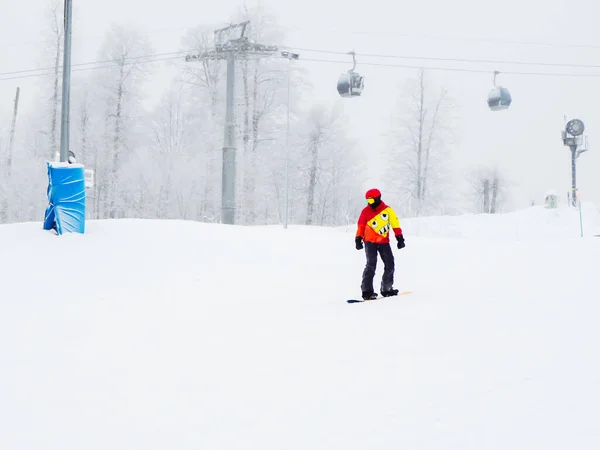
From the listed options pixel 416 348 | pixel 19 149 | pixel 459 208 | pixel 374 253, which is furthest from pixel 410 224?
pixel 19 149

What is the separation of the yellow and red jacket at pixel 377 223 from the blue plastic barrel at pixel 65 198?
731 centimetres

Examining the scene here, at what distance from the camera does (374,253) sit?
902 centimetres

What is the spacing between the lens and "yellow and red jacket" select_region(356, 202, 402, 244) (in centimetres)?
896

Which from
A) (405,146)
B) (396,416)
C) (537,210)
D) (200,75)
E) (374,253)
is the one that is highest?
(200,75)

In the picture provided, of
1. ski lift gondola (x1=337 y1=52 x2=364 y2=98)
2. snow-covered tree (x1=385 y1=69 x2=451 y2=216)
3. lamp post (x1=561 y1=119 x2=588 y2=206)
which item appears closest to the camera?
ski lift gondola (x1=337 y1=52 x2=364 y2=98)

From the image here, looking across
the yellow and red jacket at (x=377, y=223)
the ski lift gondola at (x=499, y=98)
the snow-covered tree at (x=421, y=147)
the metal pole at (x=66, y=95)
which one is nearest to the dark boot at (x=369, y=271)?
the yellow and red jacket at (x=377, y=223)

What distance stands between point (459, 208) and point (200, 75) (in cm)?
1909

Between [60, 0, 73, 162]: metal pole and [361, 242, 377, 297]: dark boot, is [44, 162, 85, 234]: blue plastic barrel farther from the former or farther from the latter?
[361, 242, 377, 297]: dark boot

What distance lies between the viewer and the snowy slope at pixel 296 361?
370cm

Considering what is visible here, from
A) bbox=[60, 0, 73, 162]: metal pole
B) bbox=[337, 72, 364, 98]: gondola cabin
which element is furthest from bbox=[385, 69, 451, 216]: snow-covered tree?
bbox=[60, 0, 73, 162]: metal pole

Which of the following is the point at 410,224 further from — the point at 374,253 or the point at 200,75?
the point at 374,253

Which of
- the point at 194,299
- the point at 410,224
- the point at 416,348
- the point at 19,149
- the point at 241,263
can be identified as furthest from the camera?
the point at 19,149

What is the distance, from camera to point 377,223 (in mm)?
8961

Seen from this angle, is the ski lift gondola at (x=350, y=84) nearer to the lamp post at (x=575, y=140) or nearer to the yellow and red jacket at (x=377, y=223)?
the yellow and red jacket at (x=377, y=223)
